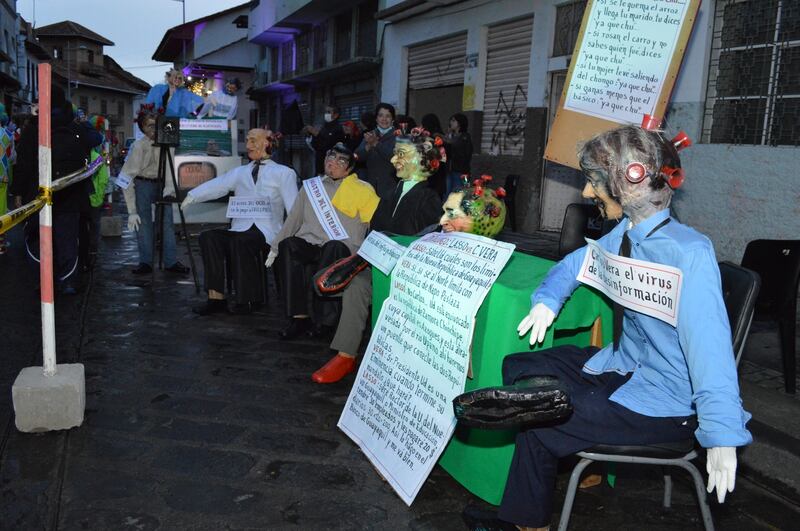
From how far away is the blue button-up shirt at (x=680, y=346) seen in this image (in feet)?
6.97

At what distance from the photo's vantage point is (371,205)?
5688 mm

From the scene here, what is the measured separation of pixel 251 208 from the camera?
21.2 ft

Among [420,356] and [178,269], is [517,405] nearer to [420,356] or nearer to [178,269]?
[420,356]

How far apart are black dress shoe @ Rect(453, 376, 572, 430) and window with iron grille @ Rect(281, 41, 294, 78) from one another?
2698 cm

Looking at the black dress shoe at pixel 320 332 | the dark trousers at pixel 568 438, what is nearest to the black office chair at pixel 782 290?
the dark trousers at pixel 568 438

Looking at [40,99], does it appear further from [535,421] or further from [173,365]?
[535,421]

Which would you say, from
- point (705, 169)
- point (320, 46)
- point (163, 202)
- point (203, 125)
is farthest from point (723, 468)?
point (320, 46)

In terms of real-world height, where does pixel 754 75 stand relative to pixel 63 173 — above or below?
above

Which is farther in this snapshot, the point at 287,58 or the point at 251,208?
the point at 287,58

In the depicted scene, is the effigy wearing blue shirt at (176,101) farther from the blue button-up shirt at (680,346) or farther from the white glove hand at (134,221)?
the blue button-up shirt at (680,346)

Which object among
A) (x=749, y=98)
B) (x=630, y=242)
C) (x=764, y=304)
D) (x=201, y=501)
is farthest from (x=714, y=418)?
(x=749, y=98)

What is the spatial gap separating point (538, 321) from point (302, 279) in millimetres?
3249

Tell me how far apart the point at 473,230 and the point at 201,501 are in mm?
1716

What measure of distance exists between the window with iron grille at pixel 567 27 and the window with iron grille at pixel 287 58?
18730 millimetres
